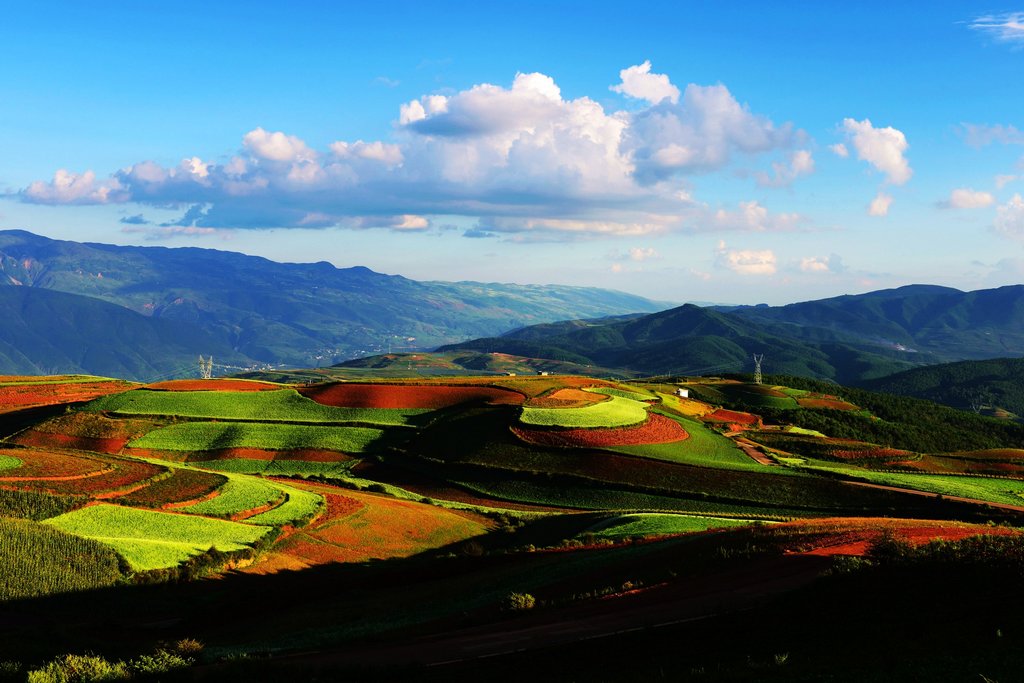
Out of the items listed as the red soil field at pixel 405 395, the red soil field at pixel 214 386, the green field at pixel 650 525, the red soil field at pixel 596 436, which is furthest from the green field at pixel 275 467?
the green field at pixel 650 525

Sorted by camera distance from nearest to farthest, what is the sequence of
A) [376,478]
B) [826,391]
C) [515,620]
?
1. [515,620]
2. [376,478]
3. [826,391]

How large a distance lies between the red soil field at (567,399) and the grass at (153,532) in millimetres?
51102

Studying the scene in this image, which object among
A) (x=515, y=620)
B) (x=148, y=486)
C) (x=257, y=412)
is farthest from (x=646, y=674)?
(x=257, y=412)

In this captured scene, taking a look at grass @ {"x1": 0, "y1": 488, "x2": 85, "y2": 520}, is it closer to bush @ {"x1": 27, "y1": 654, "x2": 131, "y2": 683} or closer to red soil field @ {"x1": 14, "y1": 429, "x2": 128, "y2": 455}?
bush @ {"x1": 27, "y1": 654, "x2": 131, "y2": 683}

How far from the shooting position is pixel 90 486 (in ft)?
198

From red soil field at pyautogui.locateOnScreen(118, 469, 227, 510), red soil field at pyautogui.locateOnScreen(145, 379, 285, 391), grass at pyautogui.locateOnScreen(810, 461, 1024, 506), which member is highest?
grass at pyautogui.locateOnScreen(810, 461, 1024, 506)

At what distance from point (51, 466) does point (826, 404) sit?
133 meters

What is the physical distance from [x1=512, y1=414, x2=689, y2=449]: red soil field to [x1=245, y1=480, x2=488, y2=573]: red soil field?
20.8m

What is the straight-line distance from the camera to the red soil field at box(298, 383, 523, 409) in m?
104

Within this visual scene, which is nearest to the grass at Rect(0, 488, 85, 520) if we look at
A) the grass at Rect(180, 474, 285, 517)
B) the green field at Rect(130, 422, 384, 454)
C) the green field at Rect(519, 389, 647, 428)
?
the grass at Rect(180, 474, 285, 517)

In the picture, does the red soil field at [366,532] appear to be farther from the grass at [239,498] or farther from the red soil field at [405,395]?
the red soil field at [405,395]

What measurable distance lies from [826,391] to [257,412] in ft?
437

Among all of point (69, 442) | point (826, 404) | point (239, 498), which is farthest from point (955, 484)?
point (69, 442)

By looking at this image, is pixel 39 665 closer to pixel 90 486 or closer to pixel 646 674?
pixel 646 674
